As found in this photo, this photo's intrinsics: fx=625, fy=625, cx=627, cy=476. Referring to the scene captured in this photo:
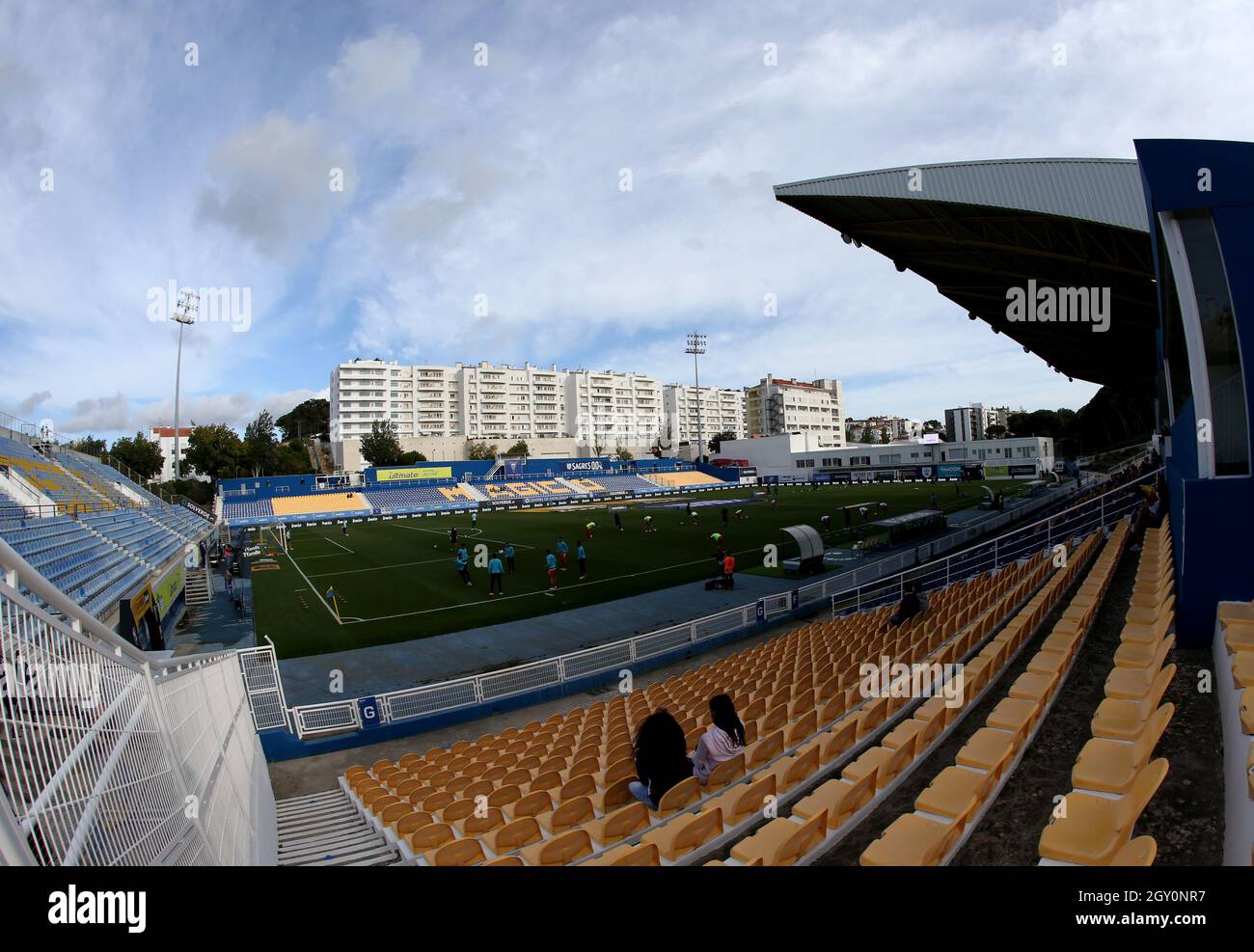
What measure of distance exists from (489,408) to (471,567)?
9979cm

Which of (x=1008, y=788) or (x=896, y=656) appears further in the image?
(x=896, y=656)

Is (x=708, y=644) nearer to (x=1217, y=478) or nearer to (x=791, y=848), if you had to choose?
(x=1217, y=478)

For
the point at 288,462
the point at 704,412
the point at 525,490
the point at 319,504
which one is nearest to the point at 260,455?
the point at 288,462

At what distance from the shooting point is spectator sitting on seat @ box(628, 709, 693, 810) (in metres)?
5.65

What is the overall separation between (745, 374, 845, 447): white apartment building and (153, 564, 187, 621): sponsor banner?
124m

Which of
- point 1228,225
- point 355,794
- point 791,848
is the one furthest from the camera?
point 355,794

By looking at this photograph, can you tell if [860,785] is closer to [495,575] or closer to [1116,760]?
[1116,760]

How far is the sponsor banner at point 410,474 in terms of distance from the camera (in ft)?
227

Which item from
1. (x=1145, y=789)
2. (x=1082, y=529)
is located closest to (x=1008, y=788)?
(x=1145, y=789)

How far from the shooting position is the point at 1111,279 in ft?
51.2

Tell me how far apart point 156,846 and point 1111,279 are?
20.2m

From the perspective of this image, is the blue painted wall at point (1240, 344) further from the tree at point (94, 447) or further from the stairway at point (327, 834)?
the tree at point (94, 447)
